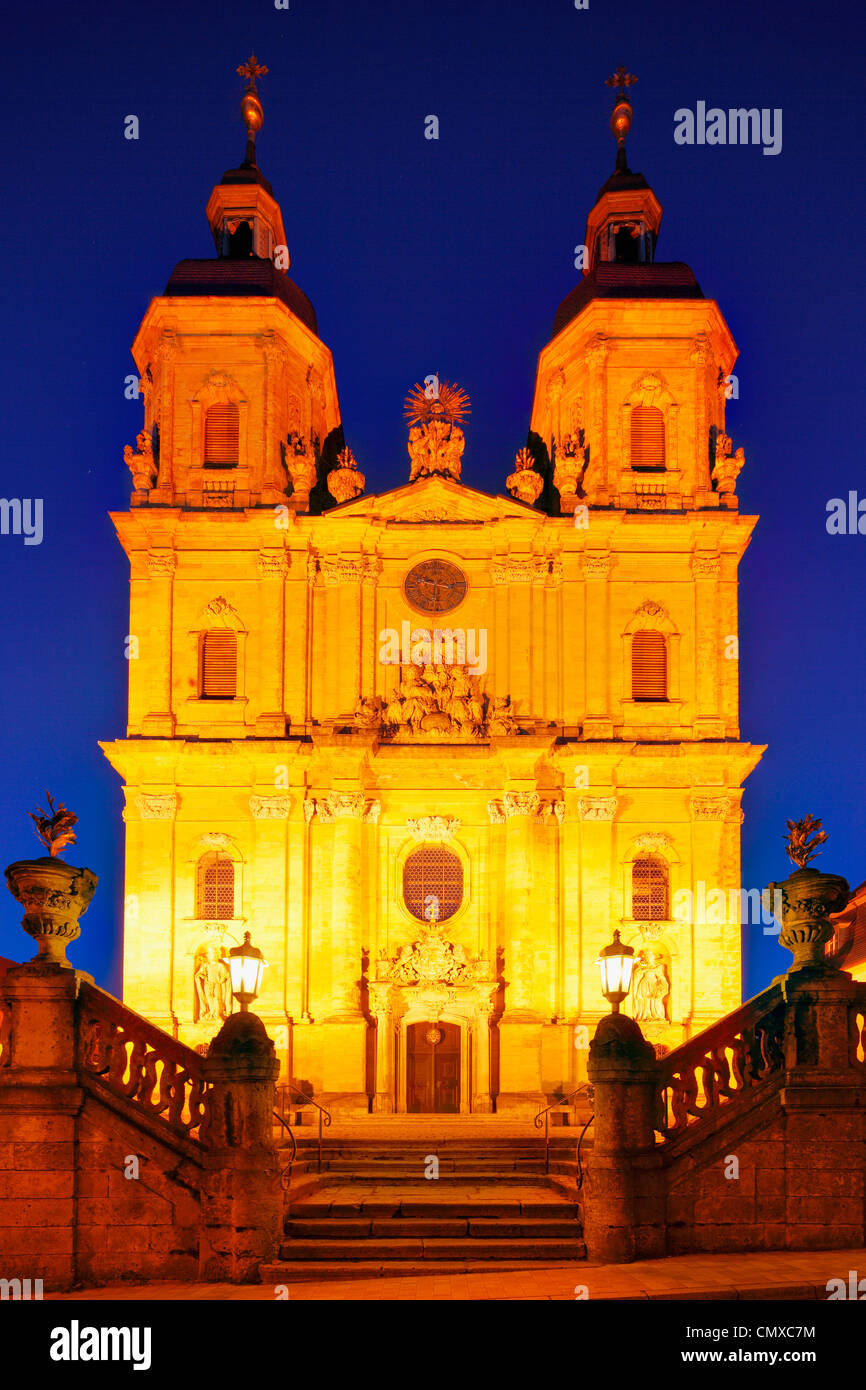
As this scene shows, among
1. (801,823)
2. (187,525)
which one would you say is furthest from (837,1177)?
(187,525)

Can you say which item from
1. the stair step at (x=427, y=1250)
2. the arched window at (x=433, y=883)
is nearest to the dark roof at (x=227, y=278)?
the arched window at (x=433, y=883)

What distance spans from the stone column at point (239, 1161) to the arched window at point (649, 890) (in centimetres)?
1945

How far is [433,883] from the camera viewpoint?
36.1m

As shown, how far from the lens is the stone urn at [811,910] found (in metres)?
17.2

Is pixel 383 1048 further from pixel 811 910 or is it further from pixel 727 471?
pixel 811 910

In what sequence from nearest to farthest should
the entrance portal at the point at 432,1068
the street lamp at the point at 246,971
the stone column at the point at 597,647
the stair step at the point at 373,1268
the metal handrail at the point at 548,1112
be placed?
the stair step at the point at 373,1268 → the street lamp at the point at 246,971 → the metal handrail at the point at 548,1112 → the entrance portal at the point at 432,1068 → the stone column at the point at 597,647

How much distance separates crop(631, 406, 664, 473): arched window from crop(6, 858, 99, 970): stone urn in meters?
24.1

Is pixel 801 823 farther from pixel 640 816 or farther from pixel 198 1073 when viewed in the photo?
pixel 640 816

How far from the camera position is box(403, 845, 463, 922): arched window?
3584 cm

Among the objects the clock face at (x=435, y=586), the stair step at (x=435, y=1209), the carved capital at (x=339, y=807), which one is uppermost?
the clock face at (x=435, y=586)

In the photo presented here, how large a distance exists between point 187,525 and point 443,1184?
19.6 m

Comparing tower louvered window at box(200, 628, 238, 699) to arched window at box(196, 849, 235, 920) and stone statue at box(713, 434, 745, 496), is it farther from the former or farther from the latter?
stone statue at box(713, 434, 745, 496)

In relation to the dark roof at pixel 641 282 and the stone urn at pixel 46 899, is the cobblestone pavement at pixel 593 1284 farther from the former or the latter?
the dark roof at pixel 641 282

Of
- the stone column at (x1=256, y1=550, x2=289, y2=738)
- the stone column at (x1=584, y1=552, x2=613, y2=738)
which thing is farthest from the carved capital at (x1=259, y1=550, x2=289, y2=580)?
the stone column at (x1=584, y1=552, x2=613, y2=738)
